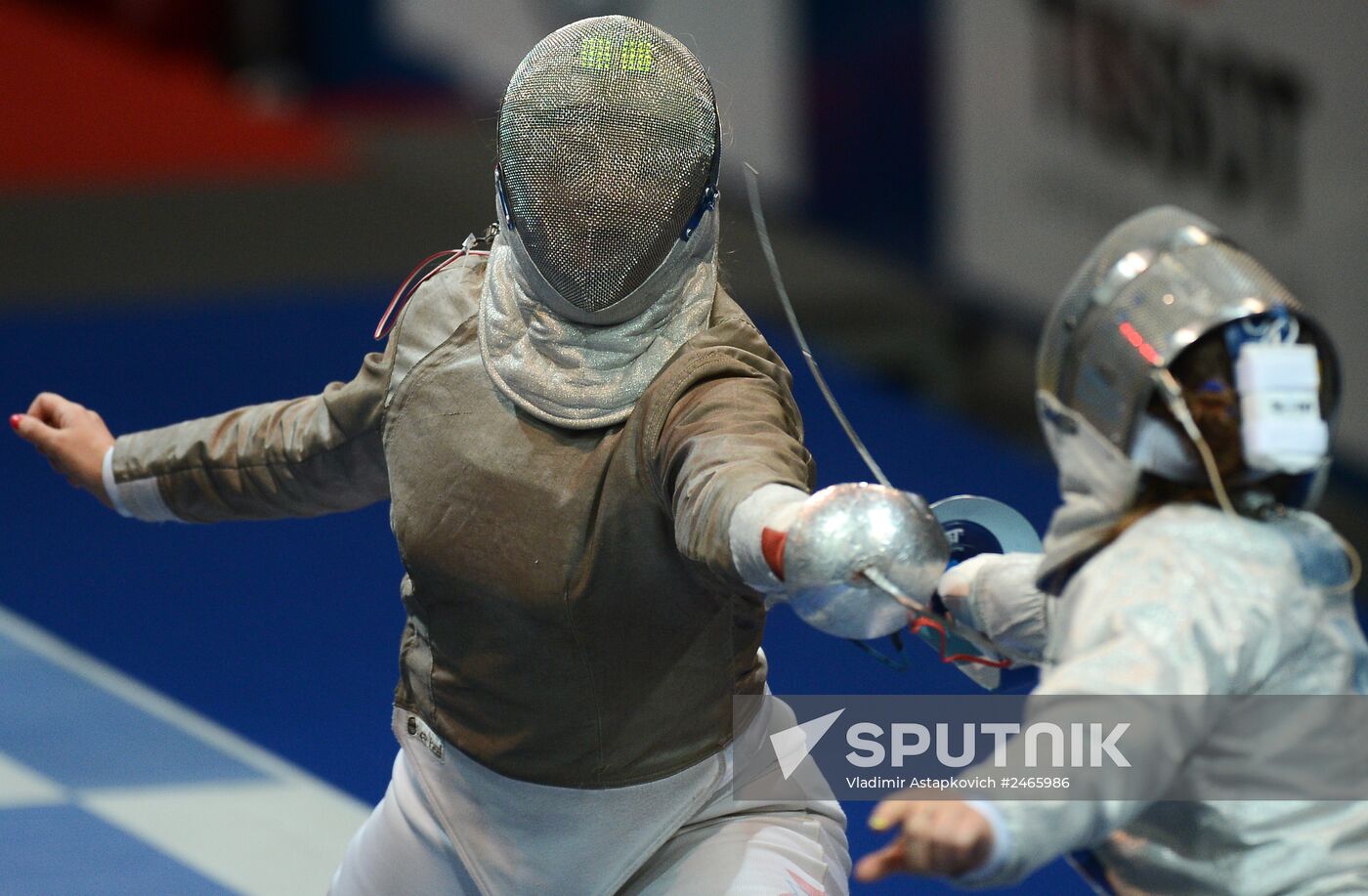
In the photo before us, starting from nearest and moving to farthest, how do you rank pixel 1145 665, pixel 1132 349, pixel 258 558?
pixel 1145 665 → pixel 1132 349 → pixel 258 558

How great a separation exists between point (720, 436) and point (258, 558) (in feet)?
10.0

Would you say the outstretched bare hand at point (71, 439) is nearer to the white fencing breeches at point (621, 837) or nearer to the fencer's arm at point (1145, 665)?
the white fencing breeches at point (621, 837)

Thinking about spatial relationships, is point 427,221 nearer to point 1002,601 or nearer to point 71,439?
point 71,439

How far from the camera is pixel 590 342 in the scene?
6.43ft

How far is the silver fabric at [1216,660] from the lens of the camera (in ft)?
4.94

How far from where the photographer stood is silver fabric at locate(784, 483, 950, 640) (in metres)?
1.58

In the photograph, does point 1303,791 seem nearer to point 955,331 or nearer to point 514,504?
point 514,504

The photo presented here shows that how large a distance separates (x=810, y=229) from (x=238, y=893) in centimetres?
447

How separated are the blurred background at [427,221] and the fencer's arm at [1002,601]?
1.36 m

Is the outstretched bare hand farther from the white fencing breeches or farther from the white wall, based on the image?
the white wall

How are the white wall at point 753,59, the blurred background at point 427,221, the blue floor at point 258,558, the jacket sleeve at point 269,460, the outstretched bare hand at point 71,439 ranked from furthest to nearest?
1. the white wall at point 753,59
2. the blurred background at point 427,221
3. the blue floor at point 258,558
4. the outstretched bare hand at point 71,439
5. the jacket sleeve at point 269,460

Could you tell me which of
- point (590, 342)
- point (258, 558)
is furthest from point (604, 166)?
point (258, 558)

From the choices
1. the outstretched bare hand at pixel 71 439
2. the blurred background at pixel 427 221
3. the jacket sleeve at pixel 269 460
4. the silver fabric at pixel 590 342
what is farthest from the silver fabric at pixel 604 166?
the blurred background at pixel 427 221

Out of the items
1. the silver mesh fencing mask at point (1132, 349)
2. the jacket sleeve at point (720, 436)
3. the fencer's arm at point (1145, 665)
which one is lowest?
the fencer's arm at point (1145, 665)
